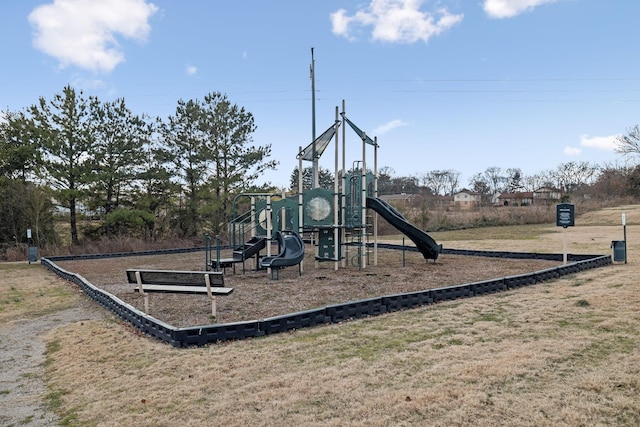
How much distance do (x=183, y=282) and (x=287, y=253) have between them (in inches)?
190

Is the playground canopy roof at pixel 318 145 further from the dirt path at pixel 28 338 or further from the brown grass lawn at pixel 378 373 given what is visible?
the brown grass lawn at pixel 378 373

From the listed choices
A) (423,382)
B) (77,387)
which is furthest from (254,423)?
(77,387)

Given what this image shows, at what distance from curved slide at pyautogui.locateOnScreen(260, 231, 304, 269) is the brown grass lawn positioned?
14.4 feet

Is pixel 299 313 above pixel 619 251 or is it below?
below

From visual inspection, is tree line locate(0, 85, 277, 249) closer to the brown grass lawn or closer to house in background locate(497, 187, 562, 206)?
the brown grass lawn

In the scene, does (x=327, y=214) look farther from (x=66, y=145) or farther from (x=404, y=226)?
(x=66, y=145)

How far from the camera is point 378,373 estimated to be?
391 centimetres

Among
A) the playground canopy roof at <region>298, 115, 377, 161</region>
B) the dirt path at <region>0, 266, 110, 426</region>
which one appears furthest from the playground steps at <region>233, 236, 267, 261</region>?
the dirt path at <region>0, 266, 110, 426</region>

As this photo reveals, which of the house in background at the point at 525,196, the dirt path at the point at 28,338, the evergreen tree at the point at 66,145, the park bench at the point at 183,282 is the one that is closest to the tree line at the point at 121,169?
the evergreen tree at the point at 66,145

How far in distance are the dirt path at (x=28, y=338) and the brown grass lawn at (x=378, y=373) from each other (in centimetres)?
14

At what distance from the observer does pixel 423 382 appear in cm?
365

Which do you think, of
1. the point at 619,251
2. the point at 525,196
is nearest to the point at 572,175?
the point at 525,196

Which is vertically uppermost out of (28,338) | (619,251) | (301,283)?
(619,251)

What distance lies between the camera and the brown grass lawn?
123 inches
